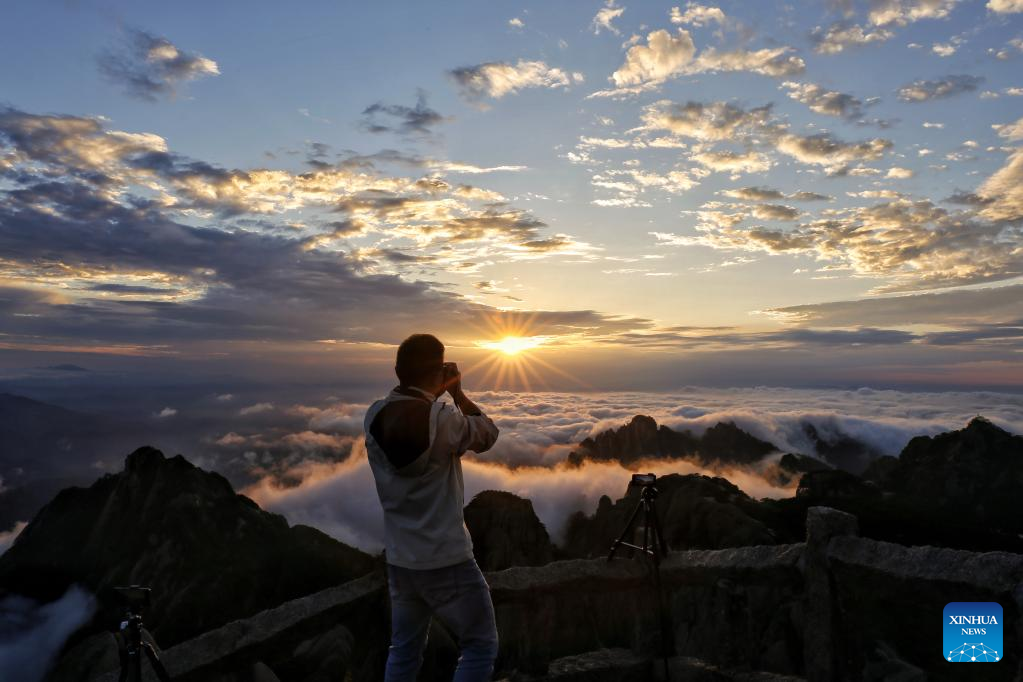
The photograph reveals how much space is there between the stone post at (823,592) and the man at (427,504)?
2838 millimetres

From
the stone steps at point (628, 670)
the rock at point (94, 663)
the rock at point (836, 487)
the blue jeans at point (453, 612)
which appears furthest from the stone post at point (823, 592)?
the rock at point (836, 487)

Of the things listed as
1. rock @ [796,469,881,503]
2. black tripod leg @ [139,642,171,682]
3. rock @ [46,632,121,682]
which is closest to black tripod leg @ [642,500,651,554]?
black tripod leg @ [139,642,171,682]

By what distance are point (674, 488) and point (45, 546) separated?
141261 millimetres

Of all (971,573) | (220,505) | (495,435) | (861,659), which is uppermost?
(495,435)

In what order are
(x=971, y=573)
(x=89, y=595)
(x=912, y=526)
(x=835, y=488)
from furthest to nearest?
(x=89, y=595) < (x=835, y=488) < (x=912, y=526) < (x=971, y=573)

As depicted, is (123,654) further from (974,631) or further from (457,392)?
(974,631)

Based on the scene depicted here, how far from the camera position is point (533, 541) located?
93.6m

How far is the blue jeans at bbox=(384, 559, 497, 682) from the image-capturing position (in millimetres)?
3818

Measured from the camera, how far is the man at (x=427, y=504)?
365cm

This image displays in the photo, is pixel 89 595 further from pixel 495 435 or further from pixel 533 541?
pixel 495 435

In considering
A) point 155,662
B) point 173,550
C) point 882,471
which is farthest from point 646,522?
point 882,471

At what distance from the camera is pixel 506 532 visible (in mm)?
92875

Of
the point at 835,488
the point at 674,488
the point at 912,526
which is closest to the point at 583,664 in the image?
the point at 674,488

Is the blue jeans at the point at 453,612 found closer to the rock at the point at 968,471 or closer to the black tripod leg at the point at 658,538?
the black tripod leg at the point at 658,538
